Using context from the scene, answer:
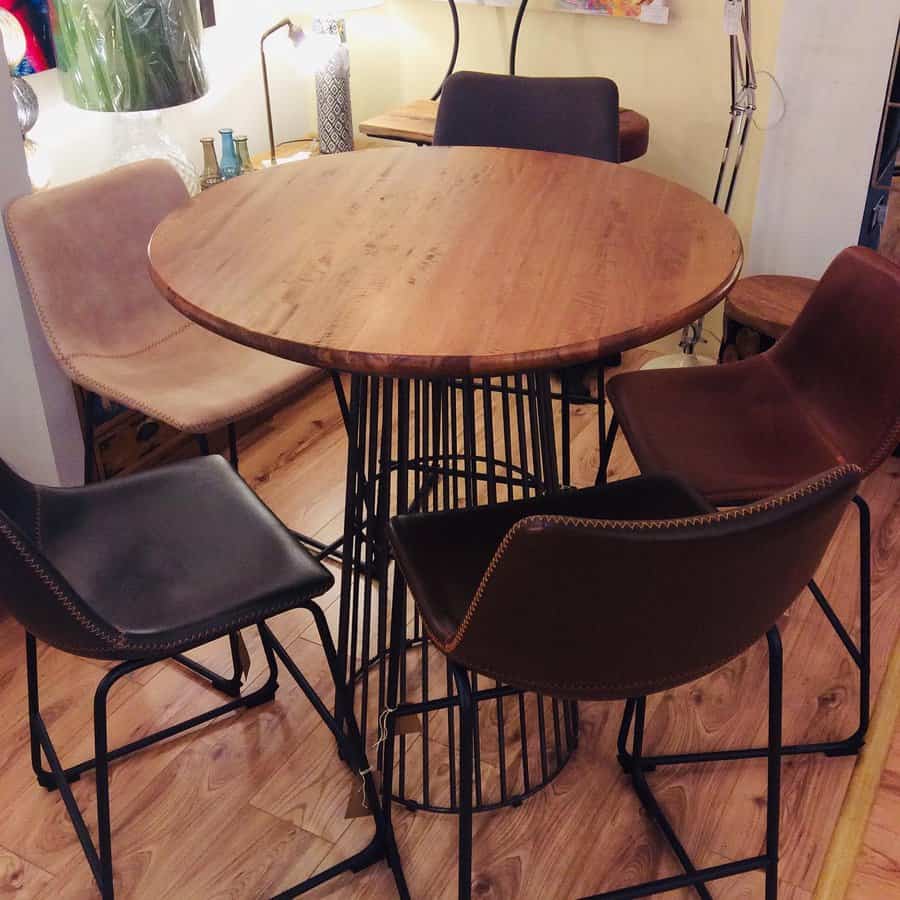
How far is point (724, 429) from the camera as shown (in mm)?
1913

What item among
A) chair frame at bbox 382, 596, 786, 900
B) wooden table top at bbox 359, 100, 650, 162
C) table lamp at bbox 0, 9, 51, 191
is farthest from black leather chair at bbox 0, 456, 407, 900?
wooden table top at bbox 359, 100, 650, 162

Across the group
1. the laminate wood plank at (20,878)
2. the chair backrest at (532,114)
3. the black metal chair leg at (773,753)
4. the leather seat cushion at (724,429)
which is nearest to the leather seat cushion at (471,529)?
the leather seat cushion at (724,429)

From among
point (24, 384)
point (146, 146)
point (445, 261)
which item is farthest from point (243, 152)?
point (445, 261)

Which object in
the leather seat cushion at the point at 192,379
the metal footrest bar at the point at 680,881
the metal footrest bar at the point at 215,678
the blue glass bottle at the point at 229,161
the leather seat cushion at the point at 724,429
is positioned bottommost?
the metal footrest bar at the point at 215,678

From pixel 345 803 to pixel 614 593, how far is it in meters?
0.95

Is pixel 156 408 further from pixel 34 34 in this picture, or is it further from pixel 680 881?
pixel 680 881

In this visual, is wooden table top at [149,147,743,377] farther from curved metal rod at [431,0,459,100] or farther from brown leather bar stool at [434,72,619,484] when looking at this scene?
curved metal rod at [431,0,459,100]

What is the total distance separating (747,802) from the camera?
6.30 ft

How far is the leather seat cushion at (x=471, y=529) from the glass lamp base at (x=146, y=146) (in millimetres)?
1500

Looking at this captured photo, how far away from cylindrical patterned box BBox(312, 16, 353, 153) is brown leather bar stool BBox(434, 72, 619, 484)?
0.65 meters

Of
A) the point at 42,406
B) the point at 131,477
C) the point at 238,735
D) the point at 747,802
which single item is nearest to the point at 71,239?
the point at 42,406

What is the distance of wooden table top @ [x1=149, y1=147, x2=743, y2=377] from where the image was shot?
141 cm

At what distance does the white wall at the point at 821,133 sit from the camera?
9.09 ft

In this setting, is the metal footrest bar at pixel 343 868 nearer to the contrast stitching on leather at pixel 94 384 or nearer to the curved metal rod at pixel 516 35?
the contrast stitching on leather at pixel 94 384
